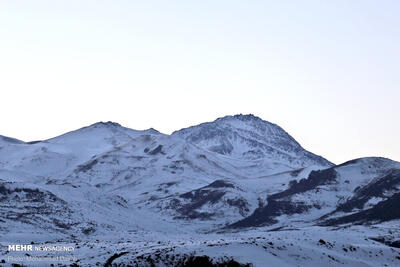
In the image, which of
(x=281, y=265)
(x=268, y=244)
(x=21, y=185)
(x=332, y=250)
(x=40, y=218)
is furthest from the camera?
(x=21, y=185)

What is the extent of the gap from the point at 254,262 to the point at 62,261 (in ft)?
59.5

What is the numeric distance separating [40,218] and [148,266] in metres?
96.8

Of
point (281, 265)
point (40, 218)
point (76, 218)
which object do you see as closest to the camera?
point (281, 265)

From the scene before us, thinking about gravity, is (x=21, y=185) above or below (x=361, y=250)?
above

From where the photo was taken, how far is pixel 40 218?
146 metres

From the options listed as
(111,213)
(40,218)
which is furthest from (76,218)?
(111,213)

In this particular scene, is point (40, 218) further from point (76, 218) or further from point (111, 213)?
point (111, 213)

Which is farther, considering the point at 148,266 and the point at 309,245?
the point at 309,245

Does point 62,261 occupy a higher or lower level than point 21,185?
lower

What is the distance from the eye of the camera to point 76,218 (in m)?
157

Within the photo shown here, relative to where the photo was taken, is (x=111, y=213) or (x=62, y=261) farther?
(x=111, y=213)

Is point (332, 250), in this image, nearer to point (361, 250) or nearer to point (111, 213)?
point (361, 250)

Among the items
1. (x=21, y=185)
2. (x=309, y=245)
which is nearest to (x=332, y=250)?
(x=309, y=245)

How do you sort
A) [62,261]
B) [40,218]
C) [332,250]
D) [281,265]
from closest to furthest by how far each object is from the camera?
[62,261] → [281,265] → [332,250] → [40,218]
